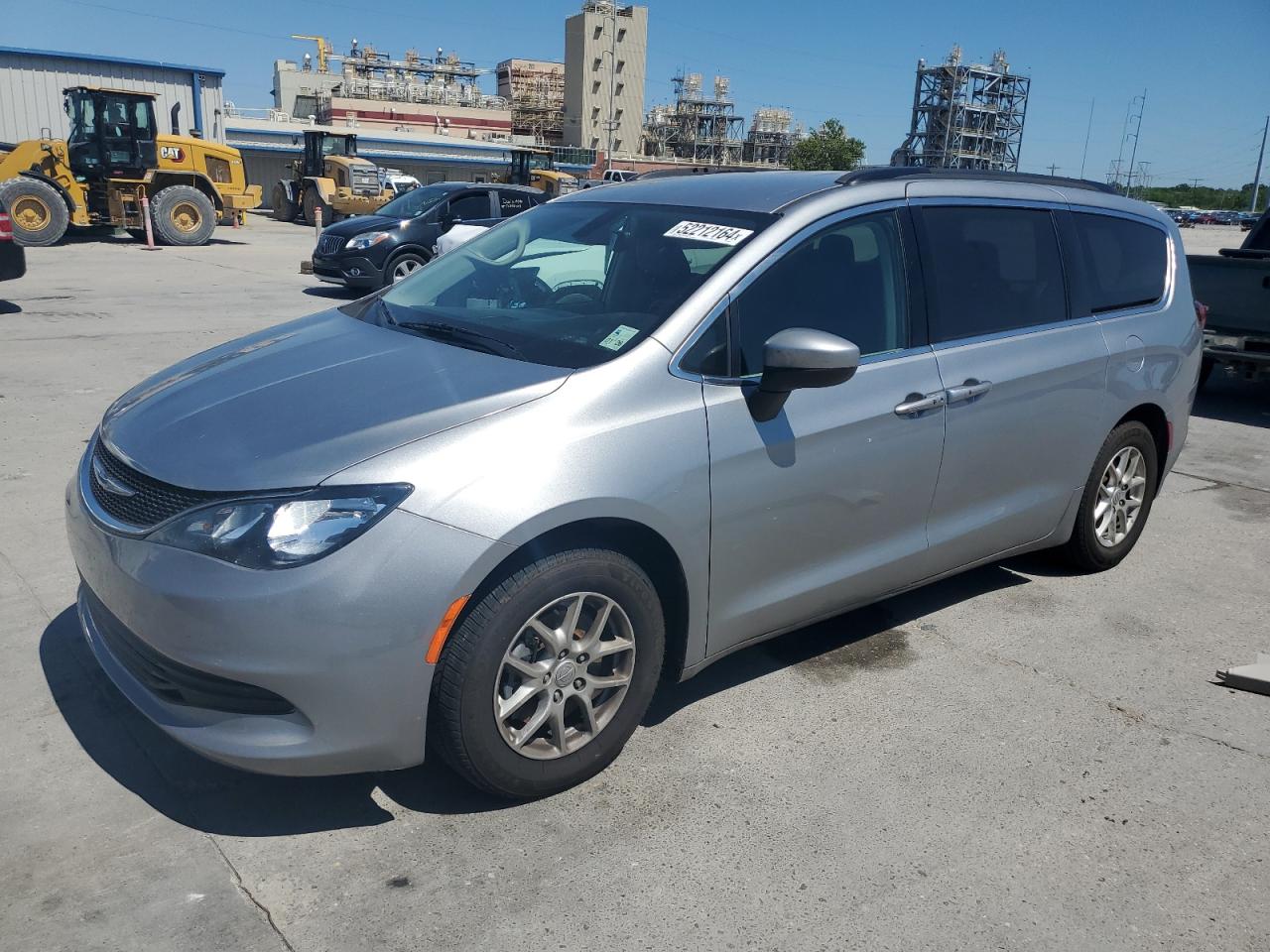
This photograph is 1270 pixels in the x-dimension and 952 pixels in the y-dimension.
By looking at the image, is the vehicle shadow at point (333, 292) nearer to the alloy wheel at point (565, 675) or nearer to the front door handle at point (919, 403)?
the front door handle at point (919, 403)

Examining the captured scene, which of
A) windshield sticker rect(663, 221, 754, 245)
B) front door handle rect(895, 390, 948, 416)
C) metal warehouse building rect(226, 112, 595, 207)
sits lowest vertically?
front door handle rect(895, 390, 948, 416)

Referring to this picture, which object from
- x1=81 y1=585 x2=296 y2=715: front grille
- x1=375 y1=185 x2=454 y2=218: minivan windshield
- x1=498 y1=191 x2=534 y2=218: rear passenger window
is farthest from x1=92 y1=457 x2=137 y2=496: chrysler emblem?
x1=498 y1=191 x2=534 y2=218: rear passenger window

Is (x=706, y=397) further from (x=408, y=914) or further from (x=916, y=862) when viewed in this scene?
(x=408, y=914)

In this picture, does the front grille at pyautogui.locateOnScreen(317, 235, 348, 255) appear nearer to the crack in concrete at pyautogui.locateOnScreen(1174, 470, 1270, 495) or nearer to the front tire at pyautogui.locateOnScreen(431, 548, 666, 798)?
the crack in concrete at pyautogui.locateOnScreen(1174, 470, 1270, 495)

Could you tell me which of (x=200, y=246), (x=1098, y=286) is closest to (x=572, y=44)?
(x=200, y=246)

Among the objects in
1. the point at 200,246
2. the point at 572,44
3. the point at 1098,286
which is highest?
the point at 572,44

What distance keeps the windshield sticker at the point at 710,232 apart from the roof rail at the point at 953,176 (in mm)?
523

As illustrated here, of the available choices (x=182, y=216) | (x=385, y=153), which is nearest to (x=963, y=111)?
(x=385, y=153)

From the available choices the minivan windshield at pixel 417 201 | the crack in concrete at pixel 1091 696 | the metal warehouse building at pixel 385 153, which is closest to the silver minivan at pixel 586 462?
the crack in concrete at pixel 1091 696

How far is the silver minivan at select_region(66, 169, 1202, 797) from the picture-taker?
2.59 metres

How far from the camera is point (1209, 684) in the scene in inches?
158

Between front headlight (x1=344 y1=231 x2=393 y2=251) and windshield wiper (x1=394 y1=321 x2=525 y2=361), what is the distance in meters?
11.1

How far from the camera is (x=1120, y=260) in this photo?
188 inches

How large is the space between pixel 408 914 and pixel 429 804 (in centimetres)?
48
